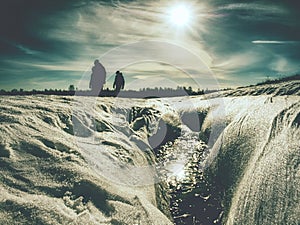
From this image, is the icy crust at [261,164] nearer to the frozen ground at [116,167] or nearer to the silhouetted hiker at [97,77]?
the frozen ground at [116,167]

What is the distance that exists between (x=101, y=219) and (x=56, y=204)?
14.2 inches

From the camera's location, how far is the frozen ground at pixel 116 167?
2229mm

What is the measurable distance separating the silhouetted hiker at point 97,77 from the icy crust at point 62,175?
16.7ft

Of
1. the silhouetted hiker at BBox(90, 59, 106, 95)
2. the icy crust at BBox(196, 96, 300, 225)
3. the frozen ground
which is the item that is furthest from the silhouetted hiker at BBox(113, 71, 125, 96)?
the icy crust at BBox(196, 96, 300, 225)

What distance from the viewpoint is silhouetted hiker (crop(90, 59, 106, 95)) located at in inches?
352

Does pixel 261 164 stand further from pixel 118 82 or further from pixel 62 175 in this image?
pixel 118 82

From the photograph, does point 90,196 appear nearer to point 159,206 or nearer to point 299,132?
point 159,206

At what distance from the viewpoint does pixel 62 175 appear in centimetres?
245

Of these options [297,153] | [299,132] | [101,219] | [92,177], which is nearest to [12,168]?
[92,177]

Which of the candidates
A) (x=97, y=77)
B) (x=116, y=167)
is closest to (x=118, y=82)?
(x=97, y=77)

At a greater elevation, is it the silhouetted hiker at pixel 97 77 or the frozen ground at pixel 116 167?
the silhouetted hiker at pixel 97 77

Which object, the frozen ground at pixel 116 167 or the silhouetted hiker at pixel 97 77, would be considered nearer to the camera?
the frozen ground at pixel 116 167

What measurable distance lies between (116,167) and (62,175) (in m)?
0.78

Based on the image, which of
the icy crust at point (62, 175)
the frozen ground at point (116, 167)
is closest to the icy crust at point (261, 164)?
the frozen ground at point (116, 167)
